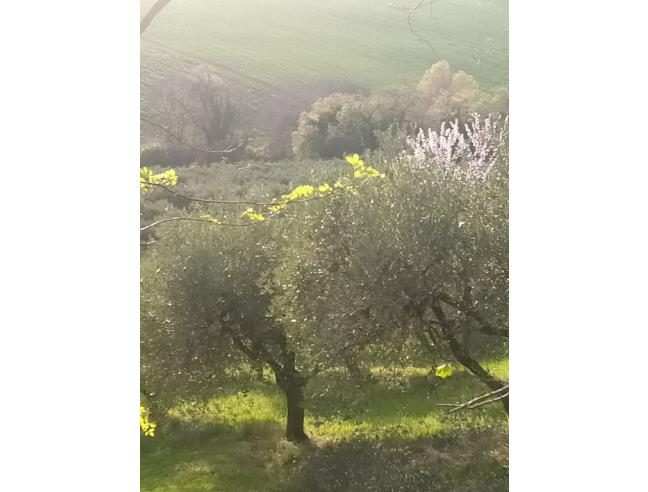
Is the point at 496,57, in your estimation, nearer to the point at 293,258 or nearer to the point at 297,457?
the point at 293,258

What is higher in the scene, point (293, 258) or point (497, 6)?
point (497, 6)

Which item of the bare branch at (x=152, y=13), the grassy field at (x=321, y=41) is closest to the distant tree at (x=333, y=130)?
the grassy field at (x=321, y=41)

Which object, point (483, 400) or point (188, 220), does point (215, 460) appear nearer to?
point (188, 220)

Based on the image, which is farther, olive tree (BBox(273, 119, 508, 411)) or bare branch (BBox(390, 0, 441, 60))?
bare branch (BBox(390, 0, 441, 60))

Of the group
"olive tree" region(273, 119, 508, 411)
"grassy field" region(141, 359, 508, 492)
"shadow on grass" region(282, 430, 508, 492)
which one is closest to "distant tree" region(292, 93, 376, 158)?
"olive tree" region(273, 119, 508, 411)

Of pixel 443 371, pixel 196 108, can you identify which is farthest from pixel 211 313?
pixel 443 371

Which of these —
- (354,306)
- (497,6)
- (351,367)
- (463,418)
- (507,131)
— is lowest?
(463,418)

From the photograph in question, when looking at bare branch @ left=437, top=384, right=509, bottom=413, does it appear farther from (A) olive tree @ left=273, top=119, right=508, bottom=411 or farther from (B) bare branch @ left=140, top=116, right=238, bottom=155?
(B) bare branch @ left=140, top=116, right=238, bottom=155

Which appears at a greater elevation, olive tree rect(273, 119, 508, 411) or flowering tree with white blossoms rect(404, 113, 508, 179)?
flowering tree with white blossoms rect(404, 113, 508, 179)
